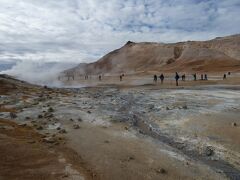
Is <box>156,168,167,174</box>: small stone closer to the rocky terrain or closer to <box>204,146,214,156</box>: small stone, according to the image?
<box>204,146,214,156</box>: small stone

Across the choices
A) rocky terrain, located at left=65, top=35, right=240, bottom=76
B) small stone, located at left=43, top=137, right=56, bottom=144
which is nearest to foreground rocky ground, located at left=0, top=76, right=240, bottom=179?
small stone, located at left=43, top=137, right=56, bottom=144

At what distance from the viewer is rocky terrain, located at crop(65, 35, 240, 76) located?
89.4 m

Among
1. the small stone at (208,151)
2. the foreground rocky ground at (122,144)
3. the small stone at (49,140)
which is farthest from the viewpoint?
the small stone at (49,140)

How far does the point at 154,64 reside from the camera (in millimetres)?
104812

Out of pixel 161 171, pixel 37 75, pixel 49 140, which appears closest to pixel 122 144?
pixel 49 140

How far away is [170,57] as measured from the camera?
105 meters

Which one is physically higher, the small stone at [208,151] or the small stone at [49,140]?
the small stone at [49,140]

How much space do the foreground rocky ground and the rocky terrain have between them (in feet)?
209

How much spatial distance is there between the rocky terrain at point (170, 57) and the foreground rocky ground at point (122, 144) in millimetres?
63653

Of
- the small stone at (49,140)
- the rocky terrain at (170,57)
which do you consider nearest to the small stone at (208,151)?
the small stone at (49,140)

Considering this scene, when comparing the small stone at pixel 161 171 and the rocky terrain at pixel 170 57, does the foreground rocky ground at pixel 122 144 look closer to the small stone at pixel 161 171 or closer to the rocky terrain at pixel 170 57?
the small stone at pixel 161 171

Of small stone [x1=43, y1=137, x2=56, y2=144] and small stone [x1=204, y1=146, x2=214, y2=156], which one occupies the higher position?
small stone [x1=43, y1=137, x2=56, y2=144]

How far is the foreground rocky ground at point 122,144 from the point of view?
907 cm

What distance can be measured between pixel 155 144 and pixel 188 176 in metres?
3.08
